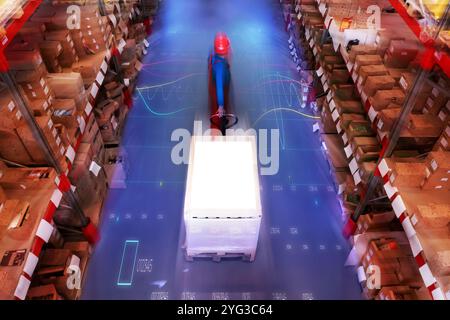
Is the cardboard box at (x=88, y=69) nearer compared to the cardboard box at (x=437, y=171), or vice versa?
the cardboard box at (x=437, y=171)

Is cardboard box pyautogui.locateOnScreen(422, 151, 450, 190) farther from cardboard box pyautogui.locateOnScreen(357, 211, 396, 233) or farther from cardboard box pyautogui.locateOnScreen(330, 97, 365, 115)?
cardboard box pyautogui.locateOnScreen(330, 97, 365, 115)

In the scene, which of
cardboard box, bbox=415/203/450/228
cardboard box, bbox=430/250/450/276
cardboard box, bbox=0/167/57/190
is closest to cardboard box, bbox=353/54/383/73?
cardboard box, bbox=415/203/450/228

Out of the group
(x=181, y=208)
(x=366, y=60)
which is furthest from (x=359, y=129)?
(x=181, y=208)

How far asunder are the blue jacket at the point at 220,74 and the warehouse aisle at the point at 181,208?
786 mm

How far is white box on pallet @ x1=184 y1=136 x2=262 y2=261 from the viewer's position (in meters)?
A: 2.43

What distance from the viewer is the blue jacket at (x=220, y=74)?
4.64 metres

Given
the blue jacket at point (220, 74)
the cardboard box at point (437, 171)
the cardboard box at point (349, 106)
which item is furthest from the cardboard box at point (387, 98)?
the blue jacket at point (220, 74)

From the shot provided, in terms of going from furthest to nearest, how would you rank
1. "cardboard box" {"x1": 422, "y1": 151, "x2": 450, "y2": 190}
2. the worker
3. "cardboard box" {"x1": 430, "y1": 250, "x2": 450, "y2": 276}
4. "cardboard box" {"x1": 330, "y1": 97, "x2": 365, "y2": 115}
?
the worker < "cardboard box" {"x1": 330, "y1": 97, "x2": 365, "y2": 115} < "cardboard box" {"x1": 422, "y1": 151, "x2": 450, "y2": 190} < "cardboard box" {"x1": 430, "y1": 250, "x2": 450, "y2": 276}

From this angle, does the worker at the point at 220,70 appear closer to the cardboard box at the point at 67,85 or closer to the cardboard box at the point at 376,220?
the cardboard box at the point at 67,85

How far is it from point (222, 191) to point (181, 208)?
6.39 feet

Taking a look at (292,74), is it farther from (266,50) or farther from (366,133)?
(366,133)

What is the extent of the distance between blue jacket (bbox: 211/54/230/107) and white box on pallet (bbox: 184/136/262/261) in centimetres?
190

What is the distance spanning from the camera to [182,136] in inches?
207
